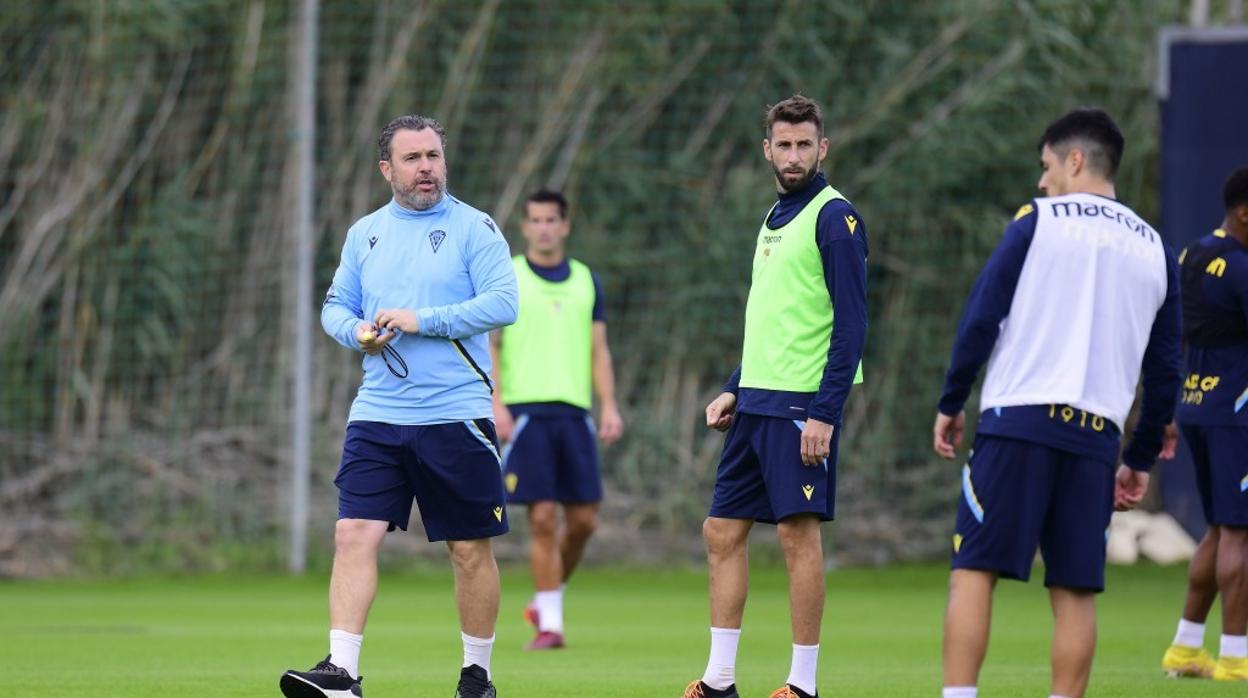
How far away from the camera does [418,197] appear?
6684 mm

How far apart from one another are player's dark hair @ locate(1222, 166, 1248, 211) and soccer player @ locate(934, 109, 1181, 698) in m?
2.92

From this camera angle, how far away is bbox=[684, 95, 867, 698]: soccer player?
6.56 meters

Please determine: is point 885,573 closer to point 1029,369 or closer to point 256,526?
point 256,526

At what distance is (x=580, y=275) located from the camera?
33.8 feet

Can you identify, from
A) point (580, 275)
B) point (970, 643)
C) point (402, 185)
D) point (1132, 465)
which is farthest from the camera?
point (580, 275)

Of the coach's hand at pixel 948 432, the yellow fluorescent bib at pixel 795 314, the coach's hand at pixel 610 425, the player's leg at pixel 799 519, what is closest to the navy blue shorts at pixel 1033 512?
the coach's hand at pixel 948 432

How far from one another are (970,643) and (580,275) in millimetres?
5286

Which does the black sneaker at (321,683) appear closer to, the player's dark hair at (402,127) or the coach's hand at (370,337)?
the coach's hand at (370,337)

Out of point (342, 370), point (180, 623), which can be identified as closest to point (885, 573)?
point (342, 370)

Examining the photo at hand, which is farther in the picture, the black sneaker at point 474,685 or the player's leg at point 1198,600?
the player's leg at point 1198,600

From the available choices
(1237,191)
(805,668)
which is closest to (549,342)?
(1237,191)

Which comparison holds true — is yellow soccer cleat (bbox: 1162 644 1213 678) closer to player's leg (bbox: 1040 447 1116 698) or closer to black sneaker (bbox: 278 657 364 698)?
player's leg (bbox: 1040 447 1116 698)

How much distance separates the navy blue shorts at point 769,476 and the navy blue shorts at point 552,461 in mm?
3185

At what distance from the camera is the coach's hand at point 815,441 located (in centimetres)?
646
